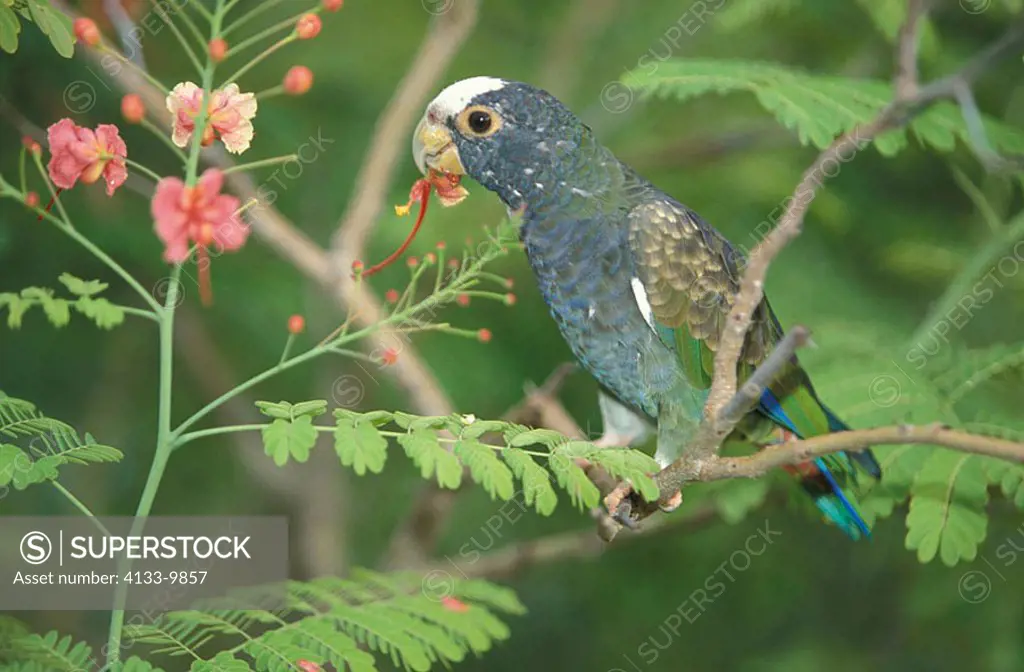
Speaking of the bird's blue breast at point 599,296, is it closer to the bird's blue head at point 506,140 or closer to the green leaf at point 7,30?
the bird's blue head at point 506,140

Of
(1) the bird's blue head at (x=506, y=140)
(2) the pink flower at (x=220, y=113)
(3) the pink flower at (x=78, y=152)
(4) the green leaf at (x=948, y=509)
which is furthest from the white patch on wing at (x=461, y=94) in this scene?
(4) the green leaf at (x=948, y=509)

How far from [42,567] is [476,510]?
273cm

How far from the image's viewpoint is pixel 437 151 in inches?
62.4

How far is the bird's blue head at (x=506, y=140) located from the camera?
5.11 feet

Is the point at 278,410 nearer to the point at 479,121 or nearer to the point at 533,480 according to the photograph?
the point at 533,480

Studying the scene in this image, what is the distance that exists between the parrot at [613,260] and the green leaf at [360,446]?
1.68 ft

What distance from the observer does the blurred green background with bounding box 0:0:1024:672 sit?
262cm

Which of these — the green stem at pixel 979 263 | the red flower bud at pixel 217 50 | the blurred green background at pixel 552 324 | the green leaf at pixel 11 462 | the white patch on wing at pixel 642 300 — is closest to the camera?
the red flower bud at pixel 217 50

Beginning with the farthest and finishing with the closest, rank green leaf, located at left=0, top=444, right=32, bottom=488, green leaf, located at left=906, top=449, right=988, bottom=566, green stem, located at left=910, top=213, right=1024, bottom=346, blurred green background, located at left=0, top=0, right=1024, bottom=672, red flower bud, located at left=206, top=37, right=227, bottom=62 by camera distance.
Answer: blurred green background, located at left=0, top=0, right=1024, bottom=672, green stem, located at left=910, top=213, right=1024, bottom=346, green leaf, located at left=906, top=449, right=988, bottom=566, green leaf, located at left=0, top=444, right=32, bottom=488, red flower bud, located at left=206, top=37, right=227, bottom=62

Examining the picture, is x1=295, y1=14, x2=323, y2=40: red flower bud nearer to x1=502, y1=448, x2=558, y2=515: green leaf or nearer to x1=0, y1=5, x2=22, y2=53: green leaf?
x1=0, y1=5, x2=22, y2=53: green leaf

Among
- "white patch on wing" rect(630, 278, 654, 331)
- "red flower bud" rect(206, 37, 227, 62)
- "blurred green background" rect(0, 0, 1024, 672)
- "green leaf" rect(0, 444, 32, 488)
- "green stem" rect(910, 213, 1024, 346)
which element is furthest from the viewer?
"blurred green background" rect(0, 0, 1024, 672)

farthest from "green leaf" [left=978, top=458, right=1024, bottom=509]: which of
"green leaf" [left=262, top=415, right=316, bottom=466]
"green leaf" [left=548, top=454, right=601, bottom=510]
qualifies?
"green leaf" [left=262, top=415, right=316, bottom=466]

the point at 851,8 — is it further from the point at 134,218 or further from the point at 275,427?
the point at 275,427

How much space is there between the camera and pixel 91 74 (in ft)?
8.13
